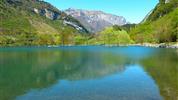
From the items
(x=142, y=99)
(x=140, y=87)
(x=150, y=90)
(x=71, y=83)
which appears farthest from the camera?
(x=71, y=83)

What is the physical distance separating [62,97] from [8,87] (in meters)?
13.4

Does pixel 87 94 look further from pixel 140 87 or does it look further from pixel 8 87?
pixel 8 87

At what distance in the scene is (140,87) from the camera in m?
47.2

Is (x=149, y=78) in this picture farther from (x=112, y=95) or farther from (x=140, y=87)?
(x=112, y=95)

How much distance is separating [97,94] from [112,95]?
6.63 ft

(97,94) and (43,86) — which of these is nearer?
(97,94)

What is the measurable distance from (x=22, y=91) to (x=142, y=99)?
1714cm

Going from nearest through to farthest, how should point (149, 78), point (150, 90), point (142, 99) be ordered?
point (142, 99) → point (150, 90) → point (149, 78)

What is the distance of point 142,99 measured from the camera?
37406 mm

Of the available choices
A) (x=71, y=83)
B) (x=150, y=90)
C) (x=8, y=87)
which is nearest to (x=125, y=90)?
(x=150, y=90)

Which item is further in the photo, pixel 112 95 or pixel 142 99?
pixel 112 95

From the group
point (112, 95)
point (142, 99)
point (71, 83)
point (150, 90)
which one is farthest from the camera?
point (71, 83)

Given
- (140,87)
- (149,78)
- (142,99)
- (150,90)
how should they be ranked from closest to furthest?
(142,99)
(150,90)
(140,87)
(149,78)

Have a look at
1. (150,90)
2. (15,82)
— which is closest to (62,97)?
(150,90)
